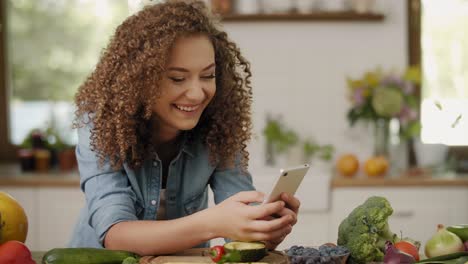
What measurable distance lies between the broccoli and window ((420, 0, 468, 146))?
2.70 m

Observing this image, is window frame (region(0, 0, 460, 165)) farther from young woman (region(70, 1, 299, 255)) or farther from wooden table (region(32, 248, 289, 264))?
wooden table (region(32, 248, 289, 264))

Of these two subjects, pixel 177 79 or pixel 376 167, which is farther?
pixel 376 167

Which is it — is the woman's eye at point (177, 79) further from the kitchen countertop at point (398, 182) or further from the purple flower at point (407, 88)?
the purple flower at point (407, 88)

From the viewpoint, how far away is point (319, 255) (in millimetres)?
1612

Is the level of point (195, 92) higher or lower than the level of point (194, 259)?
higher

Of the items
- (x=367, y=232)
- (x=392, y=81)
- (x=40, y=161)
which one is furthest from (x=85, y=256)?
(x=392, y=81)

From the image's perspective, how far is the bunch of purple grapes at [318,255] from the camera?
1593 mm

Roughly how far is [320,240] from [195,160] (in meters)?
1.82

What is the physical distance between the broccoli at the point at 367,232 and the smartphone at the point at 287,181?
164mm

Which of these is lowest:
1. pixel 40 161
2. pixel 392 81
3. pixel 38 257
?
pixel 40 161

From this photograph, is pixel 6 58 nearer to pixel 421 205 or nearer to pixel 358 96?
pixel 358 96

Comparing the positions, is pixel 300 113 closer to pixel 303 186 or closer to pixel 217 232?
pixel 303 186

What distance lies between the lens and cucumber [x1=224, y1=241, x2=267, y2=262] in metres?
1.62

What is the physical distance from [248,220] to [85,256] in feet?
1.24
